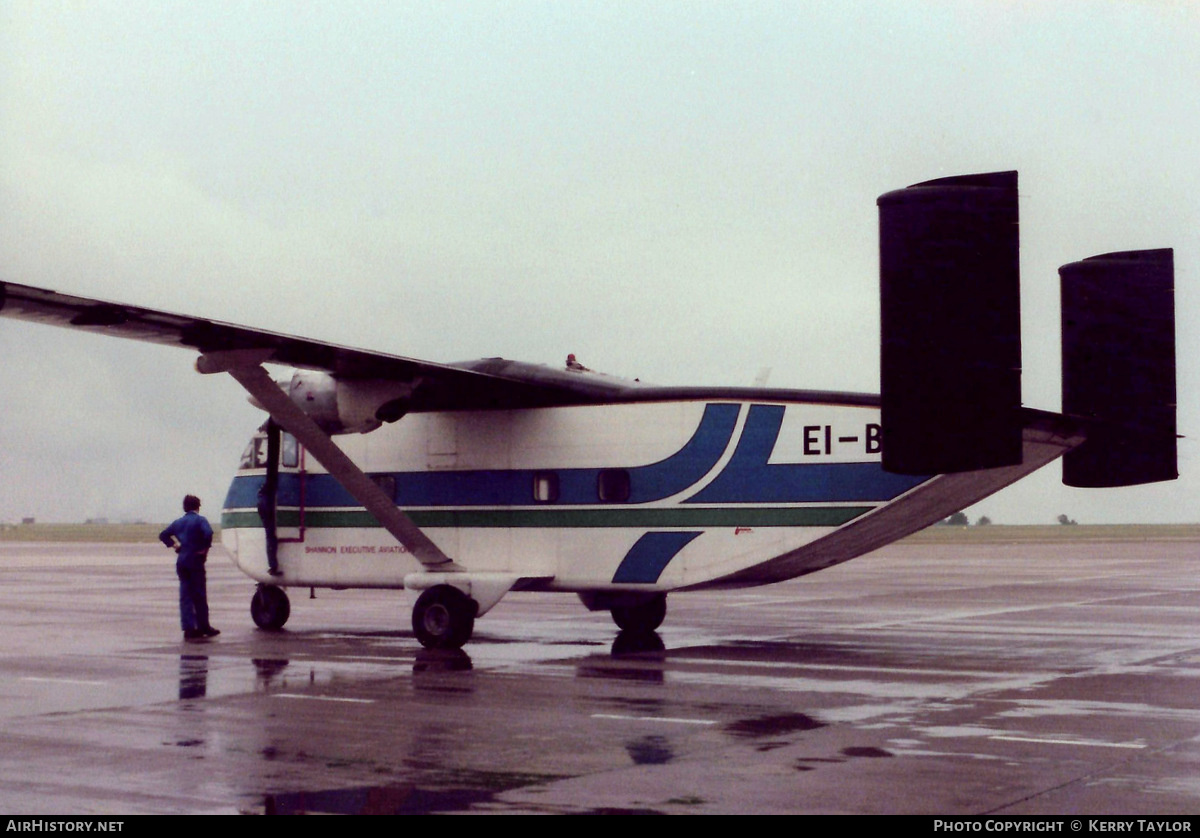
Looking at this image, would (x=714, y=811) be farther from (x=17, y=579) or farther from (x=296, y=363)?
(x=17, y=579)

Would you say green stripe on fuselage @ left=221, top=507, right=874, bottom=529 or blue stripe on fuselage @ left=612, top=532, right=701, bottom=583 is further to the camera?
blue stripe on fuselage @ left=612, top=532, right=701, bottom=583

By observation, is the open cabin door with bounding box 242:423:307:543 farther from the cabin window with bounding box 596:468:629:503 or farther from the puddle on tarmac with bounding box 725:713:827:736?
the puddle on tarmac with bounding box 725:713:827:736

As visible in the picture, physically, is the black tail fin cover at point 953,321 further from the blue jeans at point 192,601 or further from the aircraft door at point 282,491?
the blue jeans at point 192,601

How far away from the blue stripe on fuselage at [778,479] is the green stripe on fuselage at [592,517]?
14 cm

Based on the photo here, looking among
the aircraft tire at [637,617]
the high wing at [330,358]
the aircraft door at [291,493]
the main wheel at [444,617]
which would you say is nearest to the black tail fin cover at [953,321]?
the high wing at [330,358]

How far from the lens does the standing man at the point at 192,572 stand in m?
20.0

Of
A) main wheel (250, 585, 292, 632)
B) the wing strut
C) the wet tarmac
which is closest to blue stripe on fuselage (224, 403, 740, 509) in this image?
the wing strut

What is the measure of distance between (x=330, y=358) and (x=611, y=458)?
3.52 m

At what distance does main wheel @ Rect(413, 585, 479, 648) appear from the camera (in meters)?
17.9

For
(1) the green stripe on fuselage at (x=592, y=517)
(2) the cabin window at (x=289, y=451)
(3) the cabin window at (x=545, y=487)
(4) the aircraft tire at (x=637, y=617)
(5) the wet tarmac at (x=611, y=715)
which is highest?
(2) the cabin window at (x=289, y=451)

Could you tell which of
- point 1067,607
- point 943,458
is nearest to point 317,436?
point 943,458

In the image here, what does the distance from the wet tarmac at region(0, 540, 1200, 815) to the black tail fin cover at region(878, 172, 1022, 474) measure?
2261mm

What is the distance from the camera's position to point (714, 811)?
808 cm

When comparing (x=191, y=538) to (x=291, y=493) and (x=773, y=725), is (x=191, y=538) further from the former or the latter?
(x=773, y=725)
